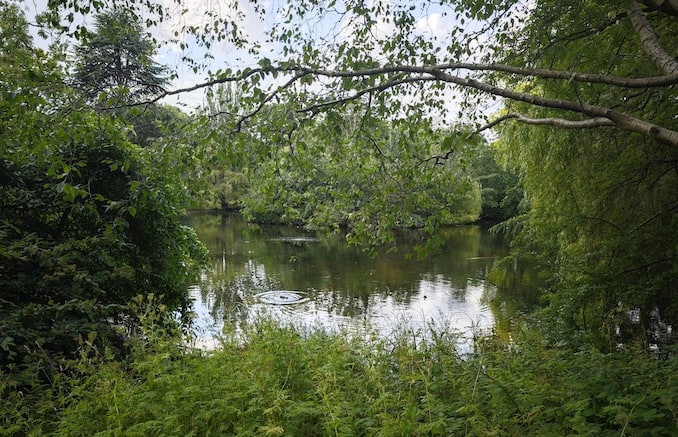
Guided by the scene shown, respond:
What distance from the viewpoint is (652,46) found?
3109 mm

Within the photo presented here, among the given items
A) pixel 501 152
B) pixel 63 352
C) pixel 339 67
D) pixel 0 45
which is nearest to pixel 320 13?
pixel 339 67

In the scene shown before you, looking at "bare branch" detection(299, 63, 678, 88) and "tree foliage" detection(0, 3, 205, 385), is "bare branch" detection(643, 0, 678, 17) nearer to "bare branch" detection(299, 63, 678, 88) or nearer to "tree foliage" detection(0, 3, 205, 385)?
"bare branch" detection(299, 63, 678, 88)

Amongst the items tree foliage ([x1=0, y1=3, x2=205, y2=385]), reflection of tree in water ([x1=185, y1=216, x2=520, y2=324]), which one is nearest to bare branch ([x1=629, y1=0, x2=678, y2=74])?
tree foliage ([x1=0, y1=3, x2=205, y2=385])

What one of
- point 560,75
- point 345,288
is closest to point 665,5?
point 560,75

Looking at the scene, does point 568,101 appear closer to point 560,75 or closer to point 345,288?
point 560,75

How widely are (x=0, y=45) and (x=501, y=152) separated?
8176 mm

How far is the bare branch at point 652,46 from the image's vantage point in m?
2.88

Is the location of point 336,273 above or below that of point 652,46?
below

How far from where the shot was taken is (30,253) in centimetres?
404

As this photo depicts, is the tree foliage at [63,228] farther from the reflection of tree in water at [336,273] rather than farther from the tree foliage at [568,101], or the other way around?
the reflection of tree in water at [336,273]

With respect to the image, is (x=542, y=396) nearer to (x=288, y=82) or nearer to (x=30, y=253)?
(x=288, y=82)

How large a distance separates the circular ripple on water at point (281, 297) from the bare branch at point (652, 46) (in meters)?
10.6

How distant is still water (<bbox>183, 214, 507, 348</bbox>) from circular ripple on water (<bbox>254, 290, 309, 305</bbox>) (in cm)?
3

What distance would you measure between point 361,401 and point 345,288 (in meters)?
11.3
